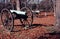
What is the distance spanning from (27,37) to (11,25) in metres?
1.49

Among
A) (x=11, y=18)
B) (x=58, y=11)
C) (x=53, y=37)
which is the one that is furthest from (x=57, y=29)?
(x=11, y=18)

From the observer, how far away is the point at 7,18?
1054 centimetres

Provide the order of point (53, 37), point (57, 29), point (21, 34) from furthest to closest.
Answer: point (57, 29) < point (21, 34) < point (53, 37)

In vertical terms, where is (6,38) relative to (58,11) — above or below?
below

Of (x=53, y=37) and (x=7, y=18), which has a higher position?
(x=7, y=18)

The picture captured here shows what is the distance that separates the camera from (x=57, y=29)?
10.2 metres

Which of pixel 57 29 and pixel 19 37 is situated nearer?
pixel 19 37

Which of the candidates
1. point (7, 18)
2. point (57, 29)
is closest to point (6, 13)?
point (7, 18)

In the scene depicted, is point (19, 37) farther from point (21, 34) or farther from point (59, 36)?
point (59, 36)

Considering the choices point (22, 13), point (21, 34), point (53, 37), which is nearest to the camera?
point (53, 37)

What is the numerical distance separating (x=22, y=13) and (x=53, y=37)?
2.86 meters

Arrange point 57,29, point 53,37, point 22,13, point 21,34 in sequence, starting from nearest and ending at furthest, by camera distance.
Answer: point 53,37 → point 21,34 → point 57,29 → point 22,13

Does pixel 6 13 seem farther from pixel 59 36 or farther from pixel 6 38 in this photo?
pixel 59 36

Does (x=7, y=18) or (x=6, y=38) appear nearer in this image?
(x=6, y=38)
